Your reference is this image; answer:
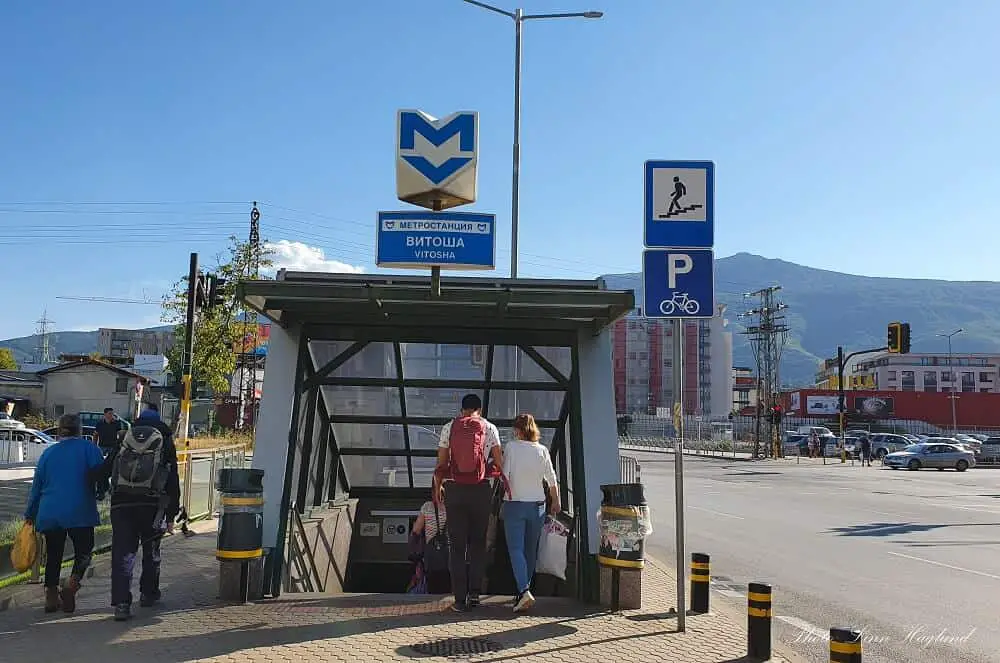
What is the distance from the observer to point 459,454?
23.1 ft

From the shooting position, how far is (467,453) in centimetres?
702

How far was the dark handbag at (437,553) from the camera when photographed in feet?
30.9

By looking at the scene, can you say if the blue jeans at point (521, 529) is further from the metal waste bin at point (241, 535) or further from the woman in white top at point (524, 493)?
the metal waste bin at point (241, 535)

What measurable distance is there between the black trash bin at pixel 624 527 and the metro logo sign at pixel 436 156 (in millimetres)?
2890

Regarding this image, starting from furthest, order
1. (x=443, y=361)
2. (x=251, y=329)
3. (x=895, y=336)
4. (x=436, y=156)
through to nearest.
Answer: (x=251, y=329)
(x=895, y=336)
(x=443, y=361)
(x=436, y=156)

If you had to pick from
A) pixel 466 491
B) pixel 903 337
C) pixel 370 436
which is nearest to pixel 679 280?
pixel 466 491

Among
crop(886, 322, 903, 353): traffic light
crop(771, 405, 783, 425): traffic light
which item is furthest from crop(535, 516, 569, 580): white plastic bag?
crop(771, 405, 783, 425): traffic light

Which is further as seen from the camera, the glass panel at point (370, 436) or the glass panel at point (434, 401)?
the glass panel at point (370, 436)

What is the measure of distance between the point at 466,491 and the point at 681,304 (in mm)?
2281

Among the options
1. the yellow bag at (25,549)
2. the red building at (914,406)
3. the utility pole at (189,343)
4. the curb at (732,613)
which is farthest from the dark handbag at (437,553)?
the red building at (914,406)

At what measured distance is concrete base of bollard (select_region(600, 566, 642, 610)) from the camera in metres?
7.39

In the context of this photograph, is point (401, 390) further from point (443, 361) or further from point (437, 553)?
point (437, 553)

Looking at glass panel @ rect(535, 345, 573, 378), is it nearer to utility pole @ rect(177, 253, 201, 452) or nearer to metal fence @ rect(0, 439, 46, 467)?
utility pole @ rect(177, 253, 201, 452)

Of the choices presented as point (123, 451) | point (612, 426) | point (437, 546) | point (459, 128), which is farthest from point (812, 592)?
point (123, 451)
